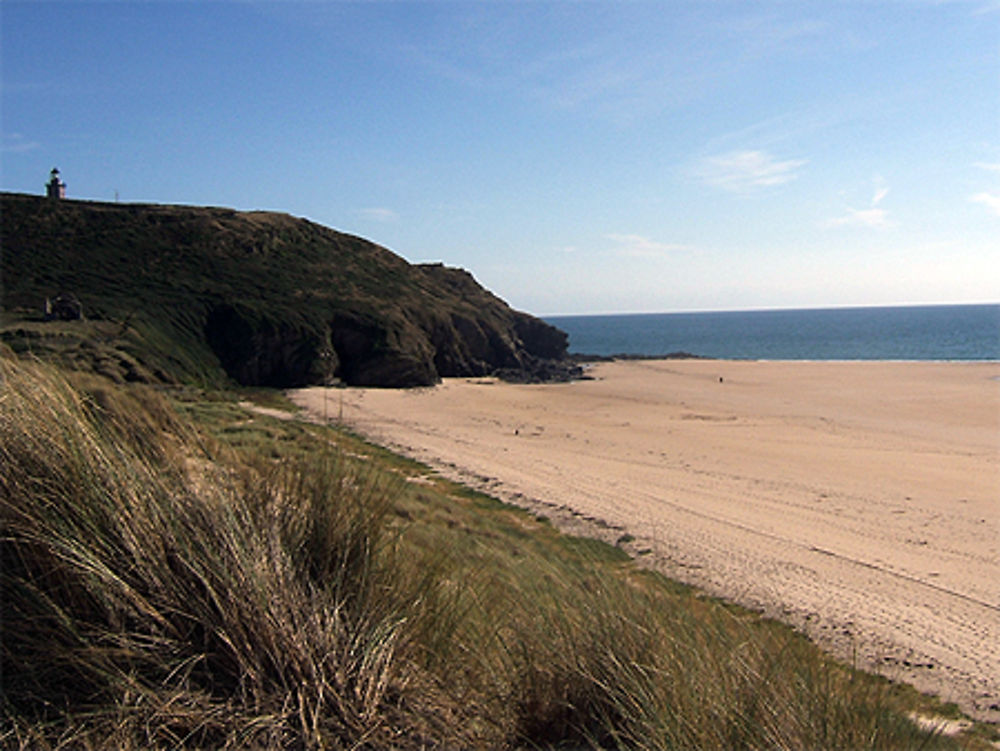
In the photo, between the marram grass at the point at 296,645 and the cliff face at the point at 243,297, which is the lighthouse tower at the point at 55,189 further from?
the marram grass at the point at 296,645

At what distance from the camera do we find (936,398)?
40219mm

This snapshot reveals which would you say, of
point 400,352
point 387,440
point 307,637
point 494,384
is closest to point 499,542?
point 307,637

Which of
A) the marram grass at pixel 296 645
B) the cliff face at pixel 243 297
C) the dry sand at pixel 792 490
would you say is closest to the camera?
the marram grass at pixel 296 645

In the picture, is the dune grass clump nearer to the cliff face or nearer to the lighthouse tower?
the cliff face

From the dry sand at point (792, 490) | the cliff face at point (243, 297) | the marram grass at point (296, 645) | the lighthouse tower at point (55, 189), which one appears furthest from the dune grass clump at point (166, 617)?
the lighthouse tower at point (55, 189)

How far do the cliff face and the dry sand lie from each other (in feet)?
17.6

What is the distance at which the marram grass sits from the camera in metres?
2.75

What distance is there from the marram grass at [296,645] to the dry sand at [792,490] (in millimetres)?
1286

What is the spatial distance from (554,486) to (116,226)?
147ft

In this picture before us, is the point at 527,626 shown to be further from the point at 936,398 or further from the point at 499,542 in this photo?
the point at 936,398

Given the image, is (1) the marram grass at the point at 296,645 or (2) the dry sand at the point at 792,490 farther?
(2) the dry sand at the point at 792,490

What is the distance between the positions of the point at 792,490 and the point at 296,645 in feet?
55.6

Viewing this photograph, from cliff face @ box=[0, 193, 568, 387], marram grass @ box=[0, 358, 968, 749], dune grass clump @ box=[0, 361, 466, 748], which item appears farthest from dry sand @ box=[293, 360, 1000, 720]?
cliff face @ box=[0, 193, 568, 387]

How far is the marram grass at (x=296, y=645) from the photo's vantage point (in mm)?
2748
